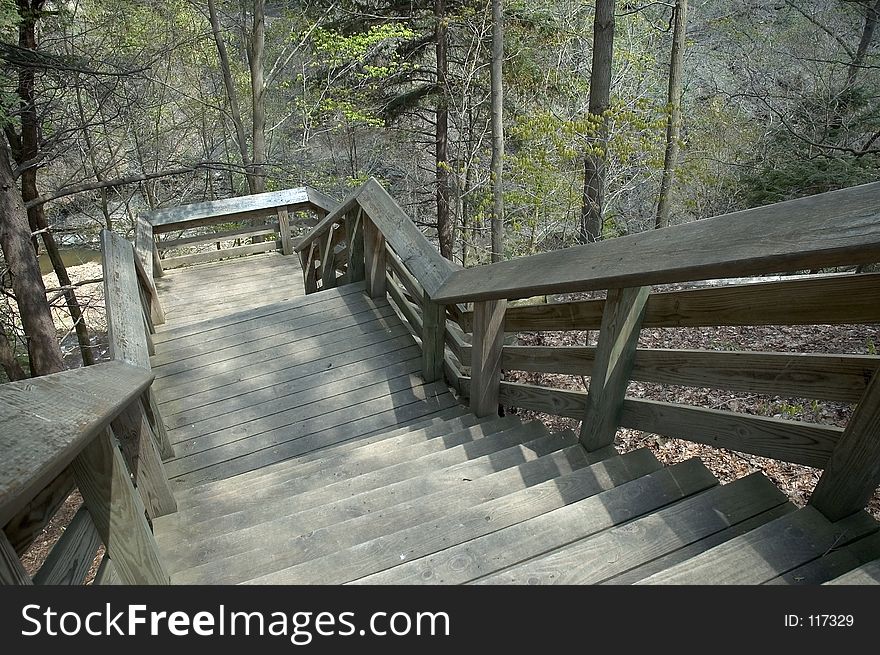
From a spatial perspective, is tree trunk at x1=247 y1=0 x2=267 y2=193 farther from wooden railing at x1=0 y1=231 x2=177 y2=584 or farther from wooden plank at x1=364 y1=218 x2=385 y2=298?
wooden railing at x1=0 y1=231 x2=177 y2=584

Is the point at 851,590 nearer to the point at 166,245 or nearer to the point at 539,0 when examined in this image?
the point at 166,245

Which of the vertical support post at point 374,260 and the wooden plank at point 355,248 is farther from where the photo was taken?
the wooden plank at point 355,248

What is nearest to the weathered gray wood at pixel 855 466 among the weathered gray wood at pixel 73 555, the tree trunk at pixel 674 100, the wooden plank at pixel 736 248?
the wooden plank at pixel 736 248

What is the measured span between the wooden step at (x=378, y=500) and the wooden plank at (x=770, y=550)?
2.76 feet

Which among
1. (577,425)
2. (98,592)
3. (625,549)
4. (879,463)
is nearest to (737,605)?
(625,549)

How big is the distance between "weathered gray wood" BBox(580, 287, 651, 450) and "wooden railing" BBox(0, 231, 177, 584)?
1.61m

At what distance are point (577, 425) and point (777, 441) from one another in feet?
13.6

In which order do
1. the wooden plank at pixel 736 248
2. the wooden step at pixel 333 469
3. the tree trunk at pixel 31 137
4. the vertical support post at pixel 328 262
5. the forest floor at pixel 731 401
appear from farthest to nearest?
the tree trunk at pixel 31 137 → the vertical support post at pixel 328 262 → the forest floor at pixel 731 401 → the wooden step at pixel 333 469 → the wooden plank at pixel 736 248

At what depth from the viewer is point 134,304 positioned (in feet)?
10.2

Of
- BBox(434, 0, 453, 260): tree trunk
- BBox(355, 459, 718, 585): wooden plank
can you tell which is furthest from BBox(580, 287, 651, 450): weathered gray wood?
BBox(434, 0, 453, 260): tree trunk

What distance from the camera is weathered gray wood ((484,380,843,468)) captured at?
5.38 ft

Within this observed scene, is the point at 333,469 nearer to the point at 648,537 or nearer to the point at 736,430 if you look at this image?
the point at 648,537

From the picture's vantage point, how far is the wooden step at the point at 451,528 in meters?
1.79

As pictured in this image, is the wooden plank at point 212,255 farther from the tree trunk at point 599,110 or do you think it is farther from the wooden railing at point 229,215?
the tree trunk at point 599,110
